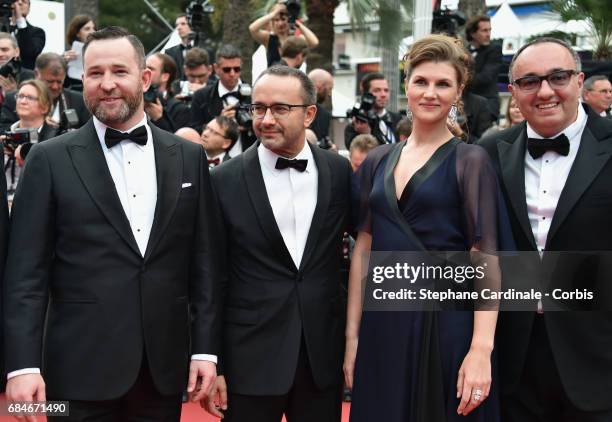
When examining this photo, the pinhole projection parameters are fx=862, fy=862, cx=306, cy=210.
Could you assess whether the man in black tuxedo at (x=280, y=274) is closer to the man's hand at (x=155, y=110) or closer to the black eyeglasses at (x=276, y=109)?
the black eyeglasses at (x=276, y=109)

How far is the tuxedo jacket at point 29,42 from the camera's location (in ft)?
28.3

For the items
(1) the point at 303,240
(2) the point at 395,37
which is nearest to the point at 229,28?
(2) the point at 395,37

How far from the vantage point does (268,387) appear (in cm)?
351

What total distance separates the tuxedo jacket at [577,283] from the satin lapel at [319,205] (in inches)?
29.3

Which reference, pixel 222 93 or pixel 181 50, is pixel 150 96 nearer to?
pixel 222 93

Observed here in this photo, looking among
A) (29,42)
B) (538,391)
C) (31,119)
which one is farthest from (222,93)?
(538,391)

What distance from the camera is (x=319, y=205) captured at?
144 inches

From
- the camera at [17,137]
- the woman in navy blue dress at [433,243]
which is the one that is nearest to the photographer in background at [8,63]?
the camera at [17,137]

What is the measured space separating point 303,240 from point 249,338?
1.53 feet

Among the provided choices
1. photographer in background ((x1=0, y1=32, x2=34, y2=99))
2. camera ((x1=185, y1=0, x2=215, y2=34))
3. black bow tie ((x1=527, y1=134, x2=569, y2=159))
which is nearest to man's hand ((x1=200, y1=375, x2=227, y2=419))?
black bow tie ((x1=527, y1=134, x2=569, y2=159))

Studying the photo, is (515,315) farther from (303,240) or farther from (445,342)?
(303,240)

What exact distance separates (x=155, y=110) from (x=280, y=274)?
12.5 ft

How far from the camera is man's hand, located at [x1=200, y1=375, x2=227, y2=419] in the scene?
3.52 metres

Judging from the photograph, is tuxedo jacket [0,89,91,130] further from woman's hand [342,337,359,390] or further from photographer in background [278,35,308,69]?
woman's hand [342,337,359,390]
